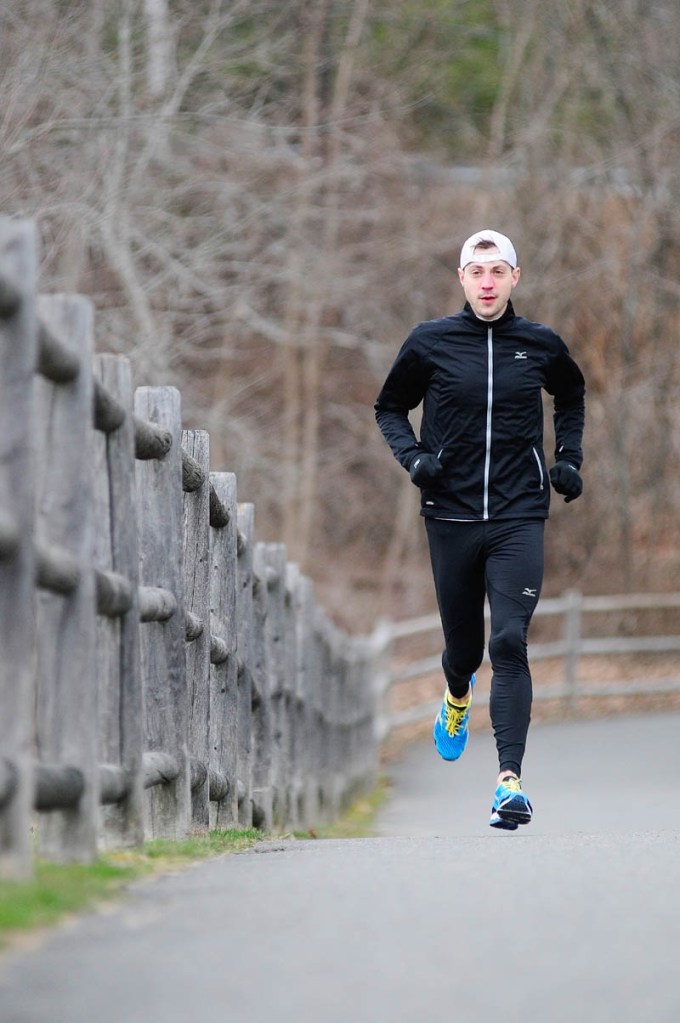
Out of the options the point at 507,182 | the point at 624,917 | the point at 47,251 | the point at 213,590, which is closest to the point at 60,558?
the point at 624,917

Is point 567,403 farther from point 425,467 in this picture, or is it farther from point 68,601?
point 68,601

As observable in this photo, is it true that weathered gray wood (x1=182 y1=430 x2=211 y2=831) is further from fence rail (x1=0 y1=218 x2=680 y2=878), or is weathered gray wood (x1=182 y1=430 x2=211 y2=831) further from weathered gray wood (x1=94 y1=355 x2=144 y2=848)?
weathered gray wood (x1=94 y1=355 x2=144 y2=848)

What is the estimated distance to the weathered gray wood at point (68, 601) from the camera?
4.60 metres

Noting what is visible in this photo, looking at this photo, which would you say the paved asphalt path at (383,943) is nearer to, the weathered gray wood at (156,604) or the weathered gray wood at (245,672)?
the weathered gray wood at (156,604)

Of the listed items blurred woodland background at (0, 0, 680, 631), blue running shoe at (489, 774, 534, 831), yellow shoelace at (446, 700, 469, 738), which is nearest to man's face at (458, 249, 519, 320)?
blue running shoe at (489, 774, 534, 831)

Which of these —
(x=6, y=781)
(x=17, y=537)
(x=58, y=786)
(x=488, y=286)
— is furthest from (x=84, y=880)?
(x=488, y=286)

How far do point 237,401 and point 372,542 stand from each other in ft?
18.4

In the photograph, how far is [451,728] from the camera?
818 cm

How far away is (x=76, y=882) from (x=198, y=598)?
2.70 metres

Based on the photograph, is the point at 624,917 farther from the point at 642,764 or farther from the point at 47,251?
the point at 642,764

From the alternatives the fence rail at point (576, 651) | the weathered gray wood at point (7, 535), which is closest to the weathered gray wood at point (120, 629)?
the weathered gray wood at point (7, 535)

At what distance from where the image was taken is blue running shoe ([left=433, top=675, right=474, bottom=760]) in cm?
812

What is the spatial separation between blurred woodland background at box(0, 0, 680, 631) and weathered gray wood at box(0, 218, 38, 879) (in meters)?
10.9

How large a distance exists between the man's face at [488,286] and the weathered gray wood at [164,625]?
141 centimetres
